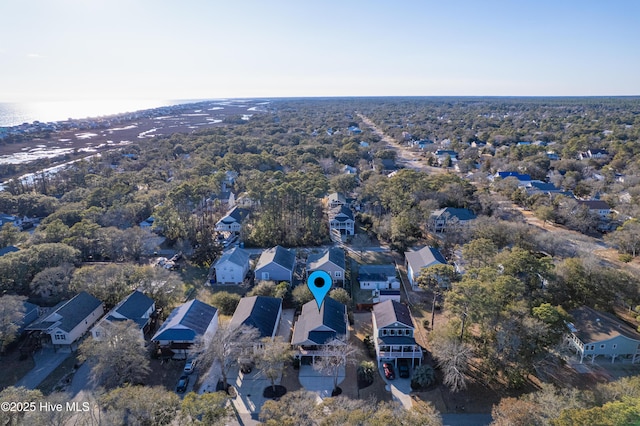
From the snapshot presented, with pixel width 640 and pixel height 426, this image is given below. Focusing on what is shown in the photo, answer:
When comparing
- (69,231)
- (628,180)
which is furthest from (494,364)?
(628,180)

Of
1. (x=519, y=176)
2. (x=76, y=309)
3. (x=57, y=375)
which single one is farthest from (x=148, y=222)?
(x=519, y=176)

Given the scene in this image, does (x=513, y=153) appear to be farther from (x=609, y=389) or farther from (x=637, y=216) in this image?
(x=609, y=389)

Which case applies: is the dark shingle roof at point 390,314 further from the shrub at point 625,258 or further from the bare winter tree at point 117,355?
the shrub at point 625,258

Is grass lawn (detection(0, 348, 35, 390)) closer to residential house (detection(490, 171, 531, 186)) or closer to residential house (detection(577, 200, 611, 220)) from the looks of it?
residential house (detection(577, 200, 611, 220))

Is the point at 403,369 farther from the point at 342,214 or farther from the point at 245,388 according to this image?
the point at 342,214

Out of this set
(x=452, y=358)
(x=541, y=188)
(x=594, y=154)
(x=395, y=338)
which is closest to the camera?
Answer: (x=452, y=358)

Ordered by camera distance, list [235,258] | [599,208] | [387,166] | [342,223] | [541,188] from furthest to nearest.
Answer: [387,166] < [541,188] < [599,208] < [342,223] < [235,258]

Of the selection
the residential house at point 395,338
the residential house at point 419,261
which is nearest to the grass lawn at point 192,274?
the residential house at point 395,338
